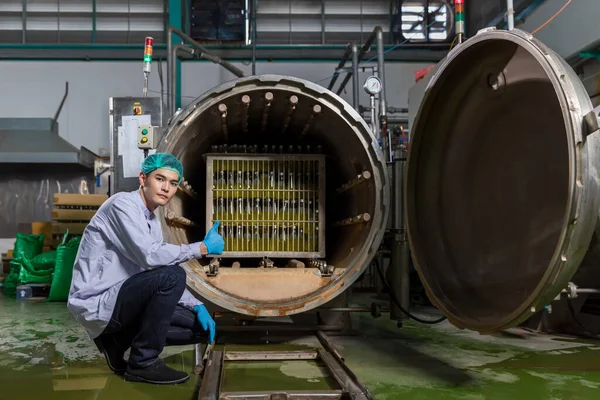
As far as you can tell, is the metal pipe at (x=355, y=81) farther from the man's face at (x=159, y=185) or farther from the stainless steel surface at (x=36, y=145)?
the stainless steel surface at (x=36, y=145)

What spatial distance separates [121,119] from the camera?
2.99 meters

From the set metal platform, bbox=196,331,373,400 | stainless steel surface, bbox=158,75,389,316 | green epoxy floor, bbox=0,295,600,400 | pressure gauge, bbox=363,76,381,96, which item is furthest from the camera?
pressure gauge, bbox=363,76,381,96

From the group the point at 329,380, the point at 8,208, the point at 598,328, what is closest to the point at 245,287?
the point at 329,380

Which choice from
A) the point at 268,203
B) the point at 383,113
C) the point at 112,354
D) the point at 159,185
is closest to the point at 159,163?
the point at 159,185

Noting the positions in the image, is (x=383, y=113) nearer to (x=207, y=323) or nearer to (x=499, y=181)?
(x=499, y=181)

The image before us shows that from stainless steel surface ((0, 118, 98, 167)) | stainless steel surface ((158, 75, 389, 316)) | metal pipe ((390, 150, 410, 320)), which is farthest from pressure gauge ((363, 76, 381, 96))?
stainless steel surface ((0, 118, 98, 167))

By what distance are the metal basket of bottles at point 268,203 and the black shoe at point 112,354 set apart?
1.24 m

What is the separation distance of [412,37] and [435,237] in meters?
4.75

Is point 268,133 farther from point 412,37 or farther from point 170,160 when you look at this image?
point 412,37

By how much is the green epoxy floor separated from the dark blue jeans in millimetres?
159

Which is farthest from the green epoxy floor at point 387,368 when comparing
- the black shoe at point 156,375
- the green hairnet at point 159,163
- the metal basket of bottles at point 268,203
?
the green hairnet at point 159,163

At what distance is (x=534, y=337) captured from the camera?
2.97m

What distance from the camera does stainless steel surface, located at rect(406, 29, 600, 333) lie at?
146cm

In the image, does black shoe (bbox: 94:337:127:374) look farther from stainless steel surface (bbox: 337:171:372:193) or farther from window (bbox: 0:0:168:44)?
window (bbox: 0:0:168:44)
